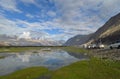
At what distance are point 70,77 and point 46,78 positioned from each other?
3.97 m

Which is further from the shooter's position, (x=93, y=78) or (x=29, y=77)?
(x=29, y=77)

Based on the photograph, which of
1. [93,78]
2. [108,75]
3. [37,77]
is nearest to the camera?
[93,78]

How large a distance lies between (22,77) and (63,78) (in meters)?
A: 7.55

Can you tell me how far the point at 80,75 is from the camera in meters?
30.1

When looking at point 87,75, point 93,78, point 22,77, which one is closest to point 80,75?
point 87,75

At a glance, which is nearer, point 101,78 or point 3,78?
point 101,78

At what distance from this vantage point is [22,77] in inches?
1261

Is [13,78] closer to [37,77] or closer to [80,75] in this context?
[37,77]

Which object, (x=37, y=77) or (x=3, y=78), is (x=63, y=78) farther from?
(x=3, y=78)

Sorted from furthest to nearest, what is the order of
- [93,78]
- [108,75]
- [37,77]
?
[37,77], [108,75], [93,78]

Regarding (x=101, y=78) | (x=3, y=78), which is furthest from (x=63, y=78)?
(x=3, y=78)

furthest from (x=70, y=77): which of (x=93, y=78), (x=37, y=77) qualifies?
(x=37, y=77)

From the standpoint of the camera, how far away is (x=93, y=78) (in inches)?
1088

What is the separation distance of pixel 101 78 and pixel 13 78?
14.8m
